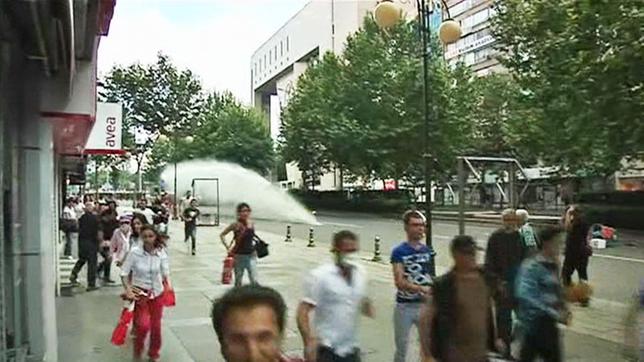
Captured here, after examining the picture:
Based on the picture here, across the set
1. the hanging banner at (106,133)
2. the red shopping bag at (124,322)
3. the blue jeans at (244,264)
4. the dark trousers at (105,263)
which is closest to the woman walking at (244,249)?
the blue jeans at (244,264)

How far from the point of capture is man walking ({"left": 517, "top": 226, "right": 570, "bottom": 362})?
6340 millimetres

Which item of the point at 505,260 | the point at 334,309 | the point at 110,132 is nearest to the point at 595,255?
the point at 110,132

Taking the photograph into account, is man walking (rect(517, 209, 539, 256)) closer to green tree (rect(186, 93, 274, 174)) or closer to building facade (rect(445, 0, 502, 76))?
green tree (rect(186, 93, 274, 174))

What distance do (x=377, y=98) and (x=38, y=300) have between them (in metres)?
38.9

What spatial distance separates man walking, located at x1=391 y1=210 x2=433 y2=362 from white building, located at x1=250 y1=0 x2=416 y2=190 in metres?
64.5

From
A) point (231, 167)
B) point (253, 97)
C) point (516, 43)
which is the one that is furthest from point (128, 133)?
point (253, 97)

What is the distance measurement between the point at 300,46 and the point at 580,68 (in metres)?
85.0

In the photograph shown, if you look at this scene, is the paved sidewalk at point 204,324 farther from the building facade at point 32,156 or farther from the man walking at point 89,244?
the building facade at point 32,156

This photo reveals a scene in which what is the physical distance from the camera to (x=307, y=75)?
54.5 m

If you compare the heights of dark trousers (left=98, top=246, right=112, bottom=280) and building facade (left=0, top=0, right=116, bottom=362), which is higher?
building facade (left=0, top=0, right=116, bottom=362)

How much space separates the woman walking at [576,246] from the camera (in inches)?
447

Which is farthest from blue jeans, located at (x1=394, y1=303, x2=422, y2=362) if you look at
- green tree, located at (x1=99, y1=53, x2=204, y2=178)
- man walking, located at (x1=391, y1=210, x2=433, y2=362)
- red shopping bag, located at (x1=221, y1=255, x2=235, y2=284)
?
green tree, located at (x1=99, y1=53, x2=204, y2=178)

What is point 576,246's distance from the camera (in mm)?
11688

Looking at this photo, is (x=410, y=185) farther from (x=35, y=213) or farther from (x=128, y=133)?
(x=35, y=213)
